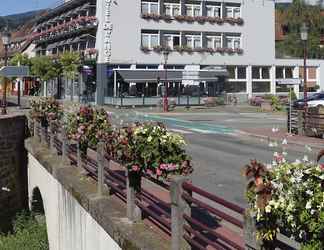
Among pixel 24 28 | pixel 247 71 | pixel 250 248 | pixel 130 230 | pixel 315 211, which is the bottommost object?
pixel 130 230

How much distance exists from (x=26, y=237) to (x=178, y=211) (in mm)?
11852

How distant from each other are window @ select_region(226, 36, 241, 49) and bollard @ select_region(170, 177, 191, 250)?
5653 cm

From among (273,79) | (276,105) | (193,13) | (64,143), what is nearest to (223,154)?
(64,143)

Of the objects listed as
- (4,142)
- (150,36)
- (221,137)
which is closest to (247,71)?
(150,36)

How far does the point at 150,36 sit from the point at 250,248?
5397 cm

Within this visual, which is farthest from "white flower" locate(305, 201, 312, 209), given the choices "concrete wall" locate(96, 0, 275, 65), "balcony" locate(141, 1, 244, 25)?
"balcony" locate(141, 1, 244, 25)

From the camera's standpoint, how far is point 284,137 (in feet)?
81.4

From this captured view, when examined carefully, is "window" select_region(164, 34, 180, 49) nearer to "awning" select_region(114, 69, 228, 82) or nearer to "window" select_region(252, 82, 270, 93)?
"awning" select_region(114, 69, 228, 82)

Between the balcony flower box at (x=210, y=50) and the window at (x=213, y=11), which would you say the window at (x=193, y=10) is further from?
the balcony flower box at (x=210, y=50)

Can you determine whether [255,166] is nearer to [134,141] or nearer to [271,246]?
[271,246]

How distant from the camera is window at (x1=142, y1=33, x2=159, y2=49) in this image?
186 ft

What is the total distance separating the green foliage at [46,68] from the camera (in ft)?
213

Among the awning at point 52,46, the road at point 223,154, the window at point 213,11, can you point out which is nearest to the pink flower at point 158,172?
the road at point 223,154

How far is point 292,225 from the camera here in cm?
362
